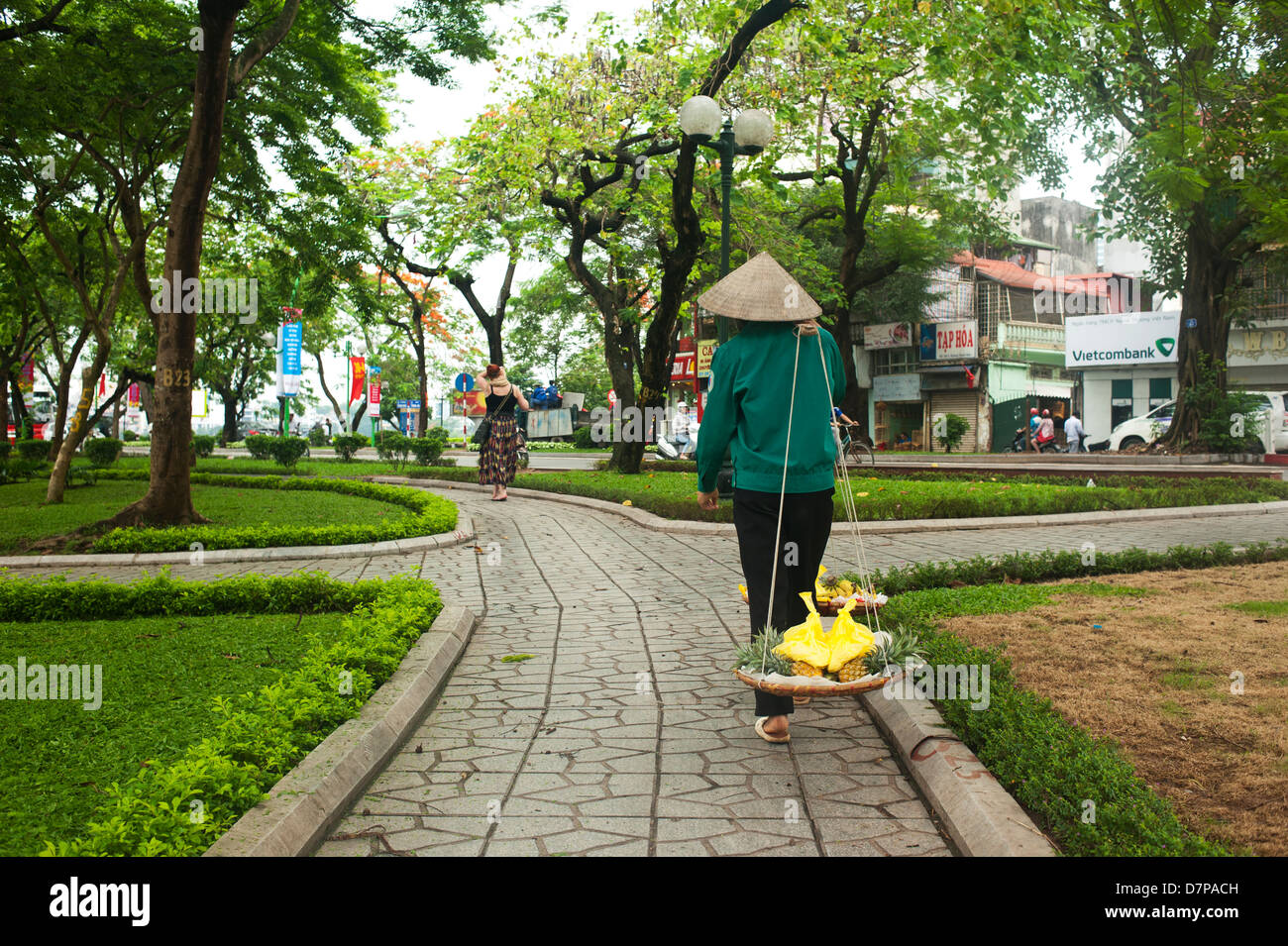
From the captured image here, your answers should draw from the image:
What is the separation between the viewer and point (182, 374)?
10.9 m

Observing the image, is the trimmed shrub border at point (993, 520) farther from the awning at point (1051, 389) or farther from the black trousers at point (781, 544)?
the awning at point (1051, 389)

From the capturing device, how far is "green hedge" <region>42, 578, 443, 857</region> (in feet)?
9.62

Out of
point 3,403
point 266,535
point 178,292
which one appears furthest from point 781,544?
point 3,403

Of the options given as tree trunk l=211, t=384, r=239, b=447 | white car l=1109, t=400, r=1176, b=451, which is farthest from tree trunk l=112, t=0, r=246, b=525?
tree trunk l=211, t=384, r=239, b=447

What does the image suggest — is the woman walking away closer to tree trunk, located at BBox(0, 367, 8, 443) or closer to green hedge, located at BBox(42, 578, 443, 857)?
green hedge, located at BBox(42, 578, 443, 857)

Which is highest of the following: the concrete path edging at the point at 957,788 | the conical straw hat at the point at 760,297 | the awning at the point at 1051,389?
the awning at the point at 1051,389

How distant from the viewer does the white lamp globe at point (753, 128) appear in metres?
12.3

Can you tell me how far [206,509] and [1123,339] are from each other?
31.1 meters

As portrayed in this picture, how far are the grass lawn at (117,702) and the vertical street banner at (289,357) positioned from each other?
27.3 m

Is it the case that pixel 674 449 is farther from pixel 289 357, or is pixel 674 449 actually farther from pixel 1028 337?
pixel 1028 337

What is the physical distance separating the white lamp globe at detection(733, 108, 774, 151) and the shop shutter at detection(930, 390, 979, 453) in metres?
29.4

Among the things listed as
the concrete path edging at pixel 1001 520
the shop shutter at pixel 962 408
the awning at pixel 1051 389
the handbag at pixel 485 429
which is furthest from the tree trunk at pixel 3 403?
the awning at pixel 1051 389
